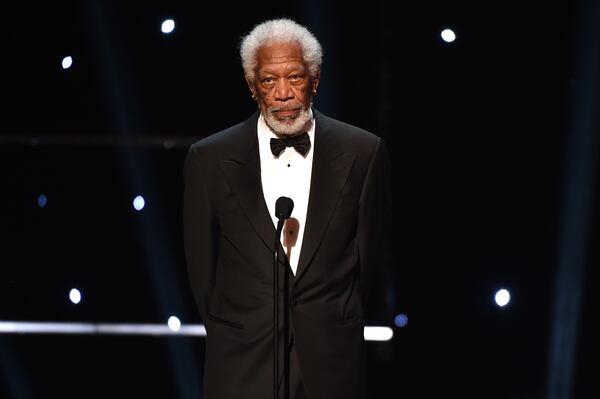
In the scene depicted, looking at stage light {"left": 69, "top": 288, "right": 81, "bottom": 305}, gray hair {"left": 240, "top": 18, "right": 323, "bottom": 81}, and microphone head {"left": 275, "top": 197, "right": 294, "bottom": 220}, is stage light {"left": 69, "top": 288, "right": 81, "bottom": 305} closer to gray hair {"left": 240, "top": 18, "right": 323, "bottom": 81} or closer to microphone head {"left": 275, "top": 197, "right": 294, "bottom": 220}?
gray hair {"left": 240, "top": 18, "right": 323, "bottom": 81}

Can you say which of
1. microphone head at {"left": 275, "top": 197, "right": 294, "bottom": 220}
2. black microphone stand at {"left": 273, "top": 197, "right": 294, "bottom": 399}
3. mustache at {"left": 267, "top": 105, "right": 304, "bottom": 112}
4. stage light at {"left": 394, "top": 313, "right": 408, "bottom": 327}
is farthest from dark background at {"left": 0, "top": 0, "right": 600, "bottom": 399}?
microphone head at {"left": 275, "top": 197, "right": 294, "bottom": 220}

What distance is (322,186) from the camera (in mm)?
2539

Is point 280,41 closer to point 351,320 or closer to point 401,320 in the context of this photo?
point 351,320

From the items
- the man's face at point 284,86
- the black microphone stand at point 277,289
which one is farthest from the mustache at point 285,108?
the black microphone stand at point 277,289

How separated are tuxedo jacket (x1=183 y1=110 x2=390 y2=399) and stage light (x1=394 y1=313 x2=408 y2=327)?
1424 mm

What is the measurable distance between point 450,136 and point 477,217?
14.6 inches

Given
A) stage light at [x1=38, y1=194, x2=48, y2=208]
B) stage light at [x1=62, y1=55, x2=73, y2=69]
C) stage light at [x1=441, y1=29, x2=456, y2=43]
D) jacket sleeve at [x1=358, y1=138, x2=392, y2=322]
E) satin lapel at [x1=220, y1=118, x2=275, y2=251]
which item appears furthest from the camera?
stage light at [x1=38, y1=194, x2=48, y2=208]

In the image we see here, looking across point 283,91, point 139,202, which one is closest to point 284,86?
point 283,91

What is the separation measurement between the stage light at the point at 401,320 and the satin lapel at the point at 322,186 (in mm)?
1650

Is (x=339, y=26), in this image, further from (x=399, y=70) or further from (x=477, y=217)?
(x=477, y=217)

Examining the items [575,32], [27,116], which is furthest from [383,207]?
[27,116]

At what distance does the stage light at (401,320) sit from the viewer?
4.10 m

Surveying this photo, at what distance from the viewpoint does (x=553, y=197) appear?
393cm

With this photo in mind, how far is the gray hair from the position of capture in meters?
2.52
